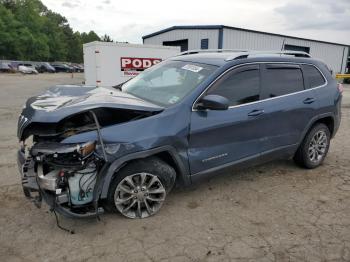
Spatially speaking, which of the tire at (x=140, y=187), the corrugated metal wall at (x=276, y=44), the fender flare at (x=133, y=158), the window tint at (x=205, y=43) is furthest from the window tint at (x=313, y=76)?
the window tint at (x=205, y=43)

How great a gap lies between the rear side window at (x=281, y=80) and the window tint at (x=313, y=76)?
0.15 m

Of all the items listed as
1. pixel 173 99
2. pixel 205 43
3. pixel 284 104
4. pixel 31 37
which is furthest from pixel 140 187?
pixel 31 37

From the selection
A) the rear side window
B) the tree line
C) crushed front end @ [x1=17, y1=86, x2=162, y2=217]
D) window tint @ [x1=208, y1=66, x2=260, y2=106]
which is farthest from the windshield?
the tree line

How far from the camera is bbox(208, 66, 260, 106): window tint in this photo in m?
3.73

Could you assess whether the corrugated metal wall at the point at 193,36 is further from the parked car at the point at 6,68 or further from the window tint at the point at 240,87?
the parked car at the point at 6,68

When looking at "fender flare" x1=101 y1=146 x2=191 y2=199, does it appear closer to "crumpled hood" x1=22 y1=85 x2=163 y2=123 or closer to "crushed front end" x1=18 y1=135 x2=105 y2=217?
"crushed front end" x1=18 y1=135 x2=105 y2=217

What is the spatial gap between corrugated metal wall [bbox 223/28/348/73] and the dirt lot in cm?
1136

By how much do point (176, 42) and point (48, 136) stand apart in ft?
65.6

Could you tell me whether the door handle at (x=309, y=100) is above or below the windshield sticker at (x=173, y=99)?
below

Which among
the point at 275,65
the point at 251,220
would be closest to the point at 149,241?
the point at 251,220

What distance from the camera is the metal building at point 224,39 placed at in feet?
62.4

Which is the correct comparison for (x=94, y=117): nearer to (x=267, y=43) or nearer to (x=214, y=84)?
(x=214, y=84)

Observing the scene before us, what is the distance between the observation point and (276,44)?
22.6 meters

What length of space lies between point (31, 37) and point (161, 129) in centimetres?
7623
